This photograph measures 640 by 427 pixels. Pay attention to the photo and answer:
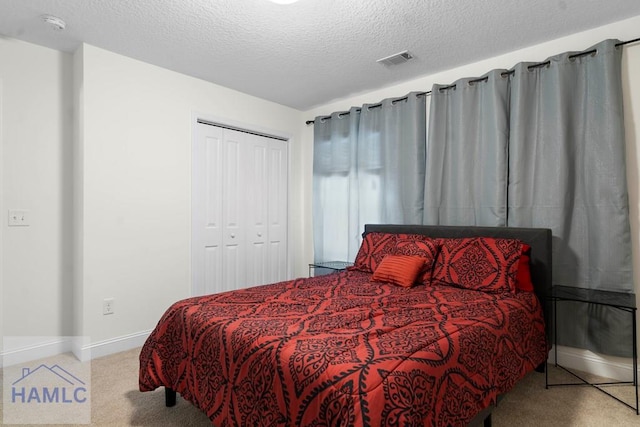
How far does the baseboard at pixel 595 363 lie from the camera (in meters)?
2.30

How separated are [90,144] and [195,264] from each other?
1379 mm

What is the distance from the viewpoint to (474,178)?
291 cm

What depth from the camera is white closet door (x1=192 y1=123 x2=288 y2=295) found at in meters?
3.47

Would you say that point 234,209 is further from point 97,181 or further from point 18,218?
point 18,218

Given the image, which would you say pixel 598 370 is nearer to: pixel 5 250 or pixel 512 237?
pixel 512 237

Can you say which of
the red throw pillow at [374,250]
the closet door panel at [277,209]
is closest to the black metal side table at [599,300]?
the red throw pillow at [374,250]

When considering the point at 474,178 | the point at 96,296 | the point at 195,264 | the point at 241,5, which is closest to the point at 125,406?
the point at 96,296

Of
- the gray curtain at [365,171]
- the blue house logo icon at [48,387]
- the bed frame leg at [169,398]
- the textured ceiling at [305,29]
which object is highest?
the textured ceiling at [305,29]

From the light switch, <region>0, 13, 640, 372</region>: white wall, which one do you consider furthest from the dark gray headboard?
the light switch

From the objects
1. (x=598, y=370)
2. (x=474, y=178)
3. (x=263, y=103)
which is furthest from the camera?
(x=263, y=103)

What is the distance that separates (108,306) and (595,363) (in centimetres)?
368

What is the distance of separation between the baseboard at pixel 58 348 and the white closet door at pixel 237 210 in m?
0.78

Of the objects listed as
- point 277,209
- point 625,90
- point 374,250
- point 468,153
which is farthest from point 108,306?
point 625,90

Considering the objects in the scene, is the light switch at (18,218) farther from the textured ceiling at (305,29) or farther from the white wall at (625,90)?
the white wall at (625,90)
